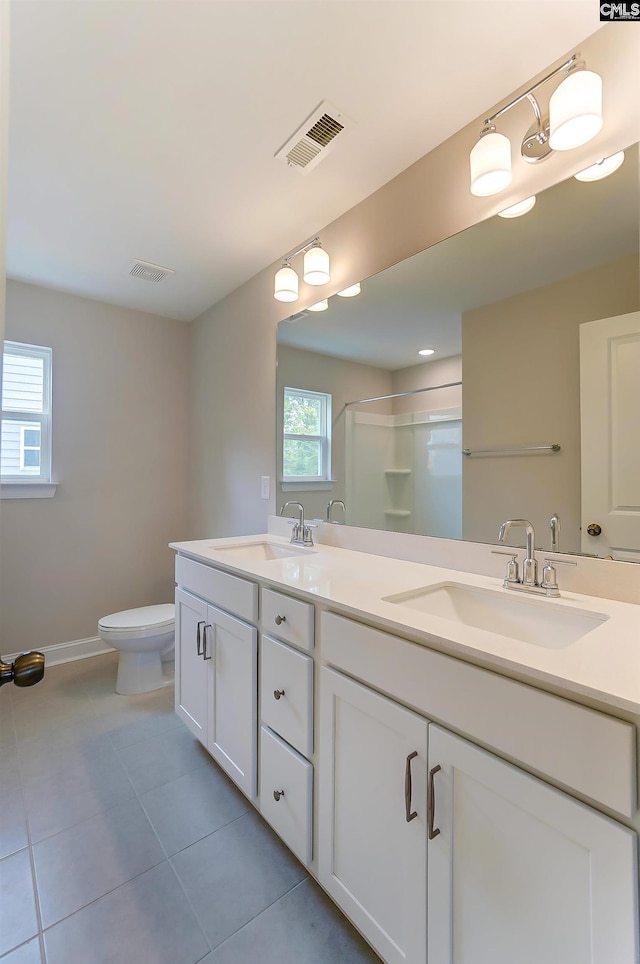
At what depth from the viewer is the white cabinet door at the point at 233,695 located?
4.58 feet

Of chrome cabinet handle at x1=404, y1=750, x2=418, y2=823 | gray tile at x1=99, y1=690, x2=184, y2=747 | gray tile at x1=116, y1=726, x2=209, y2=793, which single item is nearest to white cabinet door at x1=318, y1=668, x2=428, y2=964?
chrome cabinet handle at x1=404, y1=750, x2=418, y2=823

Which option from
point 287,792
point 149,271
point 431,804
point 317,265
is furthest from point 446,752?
point 149,271

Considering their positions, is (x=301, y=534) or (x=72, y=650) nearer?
(x=301, y=534)

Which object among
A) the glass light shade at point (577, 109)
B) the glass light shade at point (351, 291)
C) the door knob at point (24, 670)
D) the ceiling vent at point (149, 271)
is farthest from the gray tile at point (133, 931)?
the ceiling vent at point (149, 271)

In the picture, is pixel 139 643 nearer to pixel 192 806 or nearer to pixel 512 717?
pixel 192 806

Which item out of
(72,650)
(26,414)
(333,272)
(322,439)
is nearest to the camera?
(333,272)

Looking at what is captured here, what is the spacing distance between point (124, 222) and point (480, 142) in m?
1.61

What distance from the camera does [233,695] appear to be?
150 cm

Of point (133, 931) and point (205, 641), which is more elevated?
point (205, 641)

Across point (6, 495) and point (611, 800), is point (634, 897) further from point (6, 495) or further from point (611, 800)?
point (6, 495)

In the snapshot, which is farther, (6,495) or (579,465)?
(6,495)

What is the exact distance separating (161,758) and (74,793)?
1.08ft

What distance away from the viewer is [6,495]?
2574 millimetres

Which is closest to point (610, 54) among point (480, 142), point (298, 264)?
point (480, 142)
